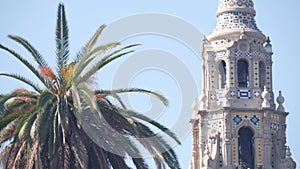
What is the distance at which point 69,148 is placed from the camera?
5181cm

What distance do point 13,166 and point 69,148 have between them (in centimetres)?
250

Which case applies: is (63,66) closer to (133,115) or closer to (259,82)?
(133,115)

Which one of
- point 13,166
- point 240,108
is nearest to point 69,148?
point 13,166

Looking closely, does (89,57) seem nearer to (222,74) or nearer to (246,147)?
(222,74)

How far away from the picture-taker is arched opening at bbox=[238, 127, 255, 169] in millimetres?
81062

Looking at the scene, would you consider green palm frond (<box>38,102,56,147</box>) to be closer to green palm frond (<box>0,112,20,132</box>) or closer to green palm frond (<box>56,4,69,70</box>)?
green palm frond (<box>0,112,20,132</box>)

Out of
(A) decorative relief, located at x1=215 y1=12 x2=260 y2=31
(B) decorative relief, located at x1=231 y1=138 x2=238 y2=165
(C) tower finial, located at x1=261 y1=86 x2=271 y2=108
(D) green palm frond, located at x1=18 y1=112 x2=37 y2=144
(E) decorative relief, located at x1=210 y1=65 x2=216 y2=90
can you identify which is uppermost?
(A) decorative relief, located at x1=215 y1=12 x2=260 y2=31

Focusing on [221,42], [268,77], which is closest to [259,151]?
[268,77]

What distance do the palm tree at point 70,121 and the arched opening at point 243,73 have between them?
2856 centimetres

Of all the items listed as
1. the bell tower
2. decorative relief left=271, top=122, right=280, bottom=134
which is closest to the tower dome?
the bell tower

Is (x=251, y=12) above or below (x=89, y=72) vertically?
above

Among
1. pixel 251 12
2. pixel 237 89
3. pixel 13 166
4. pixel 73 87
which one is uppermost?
pixel 251 12

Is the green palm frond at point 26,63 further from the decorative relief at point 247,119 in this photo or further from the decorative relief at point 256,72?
the decorative relief at point 256,72

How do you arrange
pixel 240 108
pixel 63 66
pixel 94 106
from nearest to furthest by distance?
pixel 94 106, pixel 63 66, pixel 240 108
